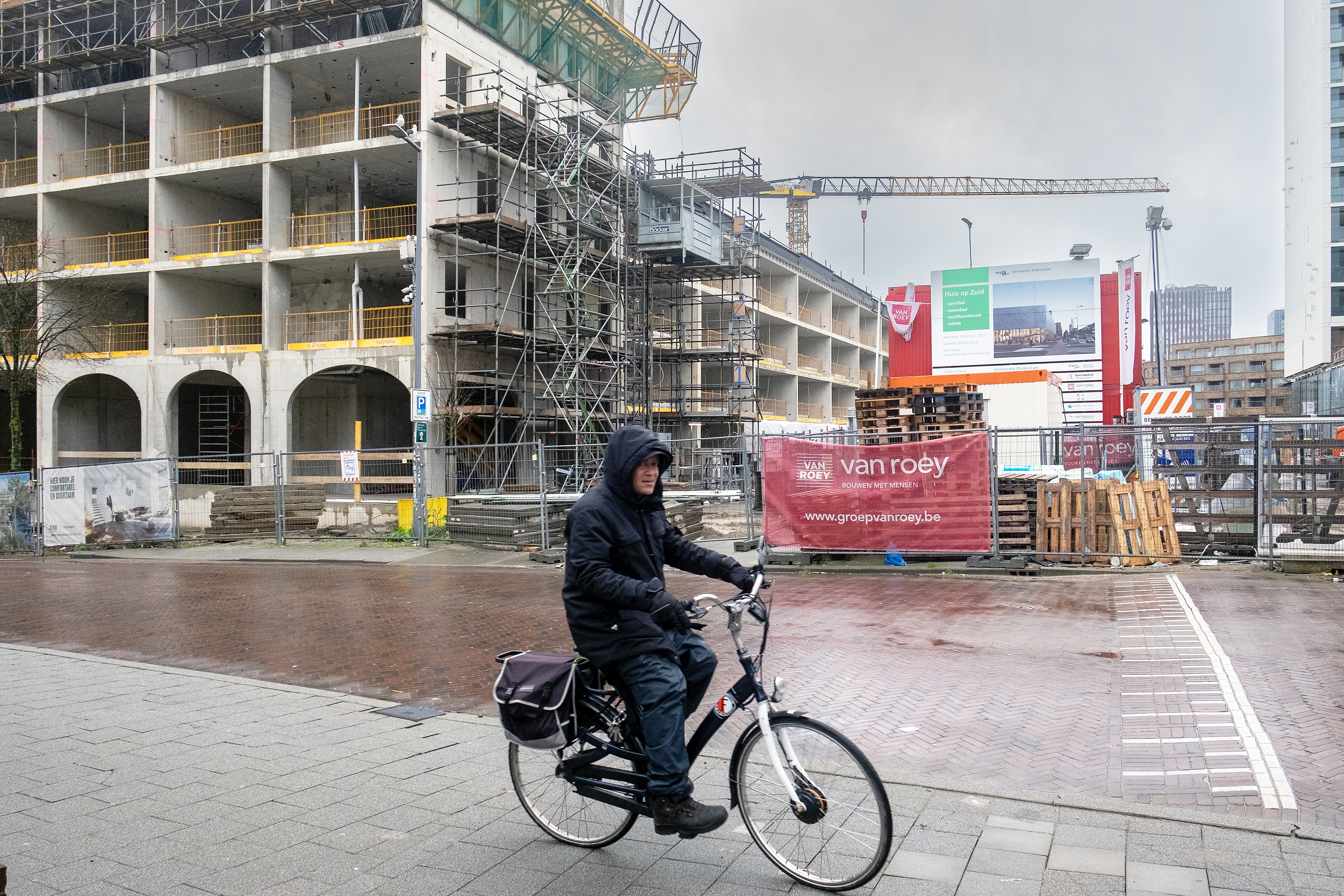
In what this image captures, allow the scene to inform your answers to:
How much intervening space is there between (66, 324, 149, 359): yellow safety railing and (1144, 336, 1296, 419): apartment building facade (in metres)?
113

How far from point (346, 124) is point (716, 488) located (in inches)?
714

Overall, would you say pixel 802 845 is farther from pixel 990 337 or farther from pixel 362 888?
pixel 990 337

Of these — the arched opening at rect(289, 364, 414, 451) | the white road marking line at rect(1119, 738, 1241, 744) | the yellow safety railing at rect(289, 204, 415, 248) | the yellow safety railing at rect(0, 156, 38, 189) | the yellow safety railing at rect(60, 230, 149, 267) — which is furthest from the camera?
the yellow safety railing at rect(0, 156, 38, 189)

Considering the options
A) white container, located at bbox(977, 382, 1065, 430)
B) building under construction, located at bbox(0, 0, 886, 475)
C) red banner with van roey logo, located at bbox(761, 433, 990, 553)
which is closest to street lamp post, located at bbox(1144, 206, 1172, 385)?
white container, located at bbox(977, 382, 1065, 430)

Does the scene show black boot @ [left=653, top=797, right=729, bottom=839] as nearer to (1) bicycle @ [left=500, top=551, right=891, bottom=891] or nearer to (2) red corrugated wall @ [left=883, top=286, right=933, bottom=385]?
(1) bicycle @ [left=500, top=551, right=891, bottom=891]

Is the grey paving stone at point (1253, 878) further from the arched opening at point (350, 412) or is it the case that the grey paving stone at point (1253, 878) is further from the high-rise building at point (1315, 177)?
the high-rise building at point (1315, 177)

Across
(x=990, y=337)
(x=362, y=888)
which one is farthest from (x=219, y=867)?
(x=990, y=337)

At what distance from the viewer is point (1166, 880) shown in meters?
3.69

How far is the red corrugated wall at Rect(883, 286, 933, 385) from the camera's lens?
42.5 meters

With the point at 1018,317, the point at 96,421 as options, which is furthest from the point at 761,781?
the point at 1018,317

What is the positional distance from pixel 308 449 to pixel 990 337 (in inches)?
1103

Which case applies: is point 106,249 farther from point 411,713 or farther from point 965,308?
point 411,713

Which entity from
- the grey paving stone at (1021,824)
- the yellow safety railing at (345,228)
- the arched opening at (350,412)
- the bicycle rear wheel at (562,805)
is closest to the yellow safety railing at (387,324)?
the arched opening at (350,412)

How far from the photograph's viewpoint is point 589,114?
31984 mm
